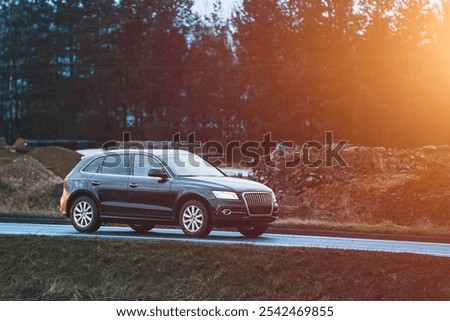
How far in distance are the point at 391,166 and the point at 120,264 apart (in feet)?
60.7

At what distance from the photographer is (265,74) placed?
5112 cm

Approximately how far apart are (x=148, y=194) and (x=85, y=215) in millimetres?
1685

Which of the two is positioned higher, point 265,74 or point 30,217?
point 265,74

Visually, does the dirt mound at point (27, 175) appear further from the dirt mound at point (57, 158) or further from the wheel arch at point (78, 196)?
the wheel arch at point (78, 196)

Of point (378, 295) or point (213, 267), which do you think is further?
point (213, 267)

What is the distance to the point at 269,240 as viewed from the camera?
17219 millimetres

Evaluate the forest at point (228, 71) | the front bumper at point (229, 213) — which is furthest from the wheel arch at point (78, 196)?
the forest at point (228, 71)

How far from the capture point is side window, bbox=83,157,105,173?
1781 centimetres

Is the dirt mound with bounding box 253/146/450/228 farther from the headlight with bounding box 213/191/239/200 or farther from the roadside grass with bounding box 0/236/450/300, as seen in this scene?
the roadside grass with bounding box 0/236/450/300

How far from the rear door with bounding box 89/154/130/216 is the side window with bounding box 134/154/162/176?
177 millimetres

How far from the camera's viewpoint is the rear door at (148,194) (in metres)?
16.5

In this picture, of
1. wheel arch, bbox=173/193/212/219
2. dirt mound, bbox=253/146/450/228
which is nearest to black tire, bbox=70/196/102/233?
wheel arch, bbox=173/193/212/219
